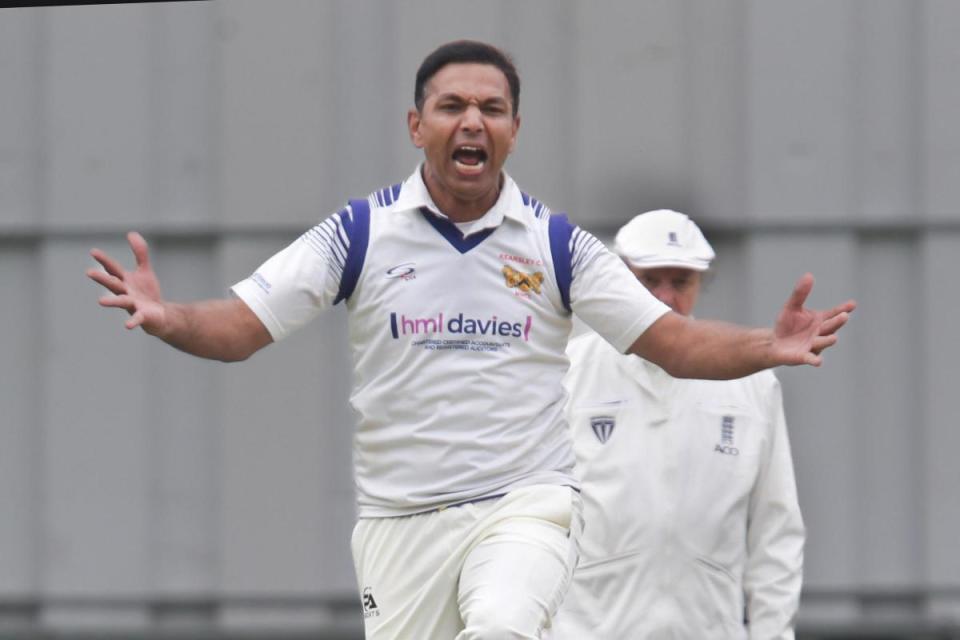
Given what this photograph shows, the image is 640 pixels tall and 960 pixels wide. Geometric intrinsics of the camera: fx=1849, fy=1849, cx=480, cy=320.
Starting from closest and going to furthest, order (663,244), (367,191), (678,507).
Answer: (678,507) < (663,244) < (367,191)

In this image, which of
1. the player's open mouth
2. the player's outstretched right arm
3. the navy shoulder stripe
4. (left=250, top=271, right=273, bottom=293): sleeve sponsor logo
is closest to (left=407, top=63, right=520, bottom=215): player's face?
the player's open mouth

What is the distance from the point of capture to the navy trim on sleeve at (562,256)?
181 inches

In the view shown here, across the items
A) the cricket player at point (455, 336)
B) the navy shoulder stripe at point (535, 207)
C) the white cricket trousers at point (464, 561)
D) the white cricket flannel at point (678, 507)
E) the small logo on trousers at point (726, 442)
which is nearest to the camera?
the white cricket trousers at point (464, 561)

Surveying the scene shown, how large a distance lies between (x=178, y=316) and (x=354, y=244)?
1.65 ft

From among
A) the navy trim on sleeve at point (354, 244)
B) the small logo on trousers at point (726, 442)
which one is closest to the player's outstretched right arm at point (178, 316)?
the navy trim on sleeve at point (354, 244)

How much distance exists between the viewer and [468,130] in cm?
454

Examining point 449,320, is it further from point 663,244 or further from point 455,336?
point 663,244

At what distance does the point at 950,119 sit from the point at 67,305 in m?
3.58

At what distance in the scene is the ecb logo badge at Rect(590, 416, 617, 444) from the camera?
5266mm

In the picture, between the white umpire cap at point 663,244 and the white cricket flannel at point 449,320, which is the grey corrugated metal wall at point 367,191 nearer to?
the white umpire cap at point 663,244

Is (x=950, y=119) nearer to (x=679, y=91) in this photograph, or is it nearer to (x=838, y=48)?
(x=838, y=48)

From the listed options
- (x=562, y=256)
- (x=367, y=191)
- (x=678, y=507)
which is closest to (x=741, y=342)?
(x=562, y=256)

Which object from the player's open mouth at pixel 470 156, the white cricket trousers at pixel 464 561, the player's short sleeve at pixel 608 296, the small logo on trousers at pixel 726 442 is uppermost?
the player's open mouth at pixel 470 156

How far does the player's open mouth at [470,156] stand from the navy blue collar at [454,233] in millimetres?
147
